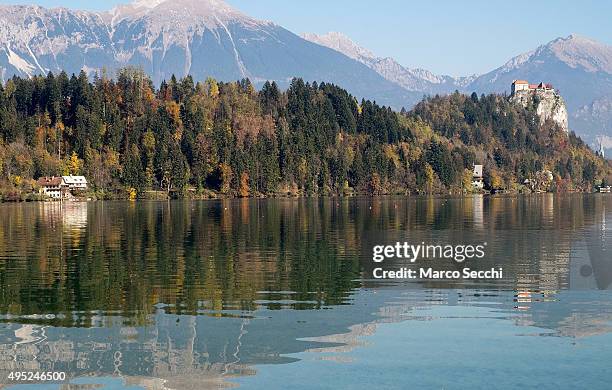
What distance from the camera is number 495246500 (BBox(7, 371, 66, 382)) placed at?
1141 inches

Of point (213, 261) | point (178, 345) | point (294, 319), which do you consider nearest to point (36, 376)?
point (178, 345)

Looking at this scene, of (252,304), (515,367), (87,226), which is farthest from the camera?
(87,226)

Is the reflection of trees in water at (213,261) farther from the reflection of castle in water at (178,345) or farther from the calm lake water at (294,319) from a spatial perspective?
the reflection of castle in water at (178,345)

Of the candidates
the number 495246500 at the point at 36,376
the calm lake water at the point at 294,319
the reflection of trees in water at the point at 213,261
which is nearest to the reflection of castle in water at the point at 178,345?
the calm lake water at the point at 294,319

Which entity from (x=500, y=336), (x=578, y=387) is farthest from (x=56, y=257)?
(x=578, y=387)

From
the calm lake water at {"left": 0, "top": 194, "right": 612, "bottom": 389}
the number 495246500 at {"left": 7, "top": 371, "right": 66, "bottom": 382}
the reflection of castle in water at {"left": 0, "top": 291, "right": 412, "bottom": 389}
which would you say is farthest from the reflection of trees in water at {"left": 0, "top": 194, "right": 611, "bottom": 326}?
the number 495246500 at {"left": 7, "top": 371, "right": 66, "bottom": 382}

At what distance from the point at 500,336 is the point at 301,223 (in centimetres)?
6851

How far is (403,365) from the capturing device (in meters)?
30.4

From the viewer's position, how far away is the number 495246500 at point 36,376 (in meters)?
29.0

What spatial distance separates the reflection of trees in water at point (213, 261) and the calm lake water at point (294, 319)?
243mm

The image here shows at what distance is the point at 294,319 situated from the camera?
124ft

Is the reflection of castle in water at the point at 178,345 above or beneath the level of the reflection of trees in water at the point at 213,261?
beneath

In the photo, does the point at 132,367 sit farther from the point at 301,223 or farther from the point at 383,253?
the point at 301,223

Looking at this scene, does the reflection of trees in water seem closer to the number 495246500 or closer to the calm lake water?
the calm lake water
